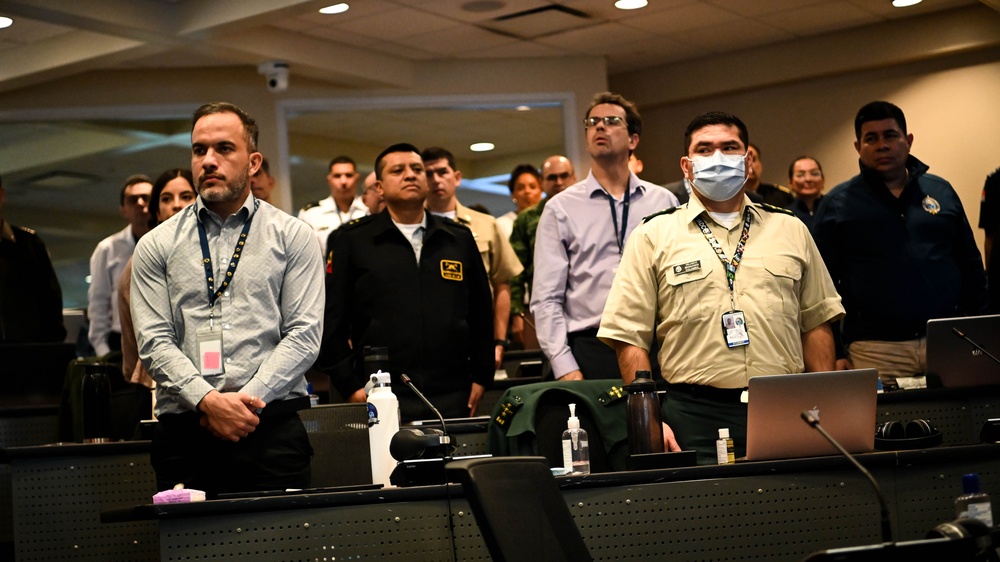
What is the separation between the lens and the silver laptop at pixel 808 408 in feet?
9.02

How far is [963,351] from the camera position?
392cm

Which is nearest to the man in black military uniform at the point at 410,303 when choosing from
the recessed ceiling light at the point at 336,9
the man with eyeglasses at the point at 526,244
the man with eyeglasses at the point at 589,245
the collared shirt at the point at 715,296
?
the man with eyeglasses at the point at 589,245

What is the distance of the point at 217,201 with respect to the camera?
10.5 ft

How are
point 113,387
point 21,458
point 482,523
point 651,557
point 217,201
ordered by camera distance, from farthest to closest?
point 113,387, point 21,458, point 217,201, point 651,557, point 482,523

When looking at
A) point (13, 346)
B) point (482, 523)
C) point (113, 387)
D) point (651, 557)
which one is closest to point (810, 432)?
point (651, 557)

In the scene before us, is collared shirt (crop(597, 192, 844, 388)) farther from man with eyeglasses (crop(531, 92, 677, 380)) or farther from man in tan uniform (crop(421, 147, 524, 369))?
man in tan uniform (crop(421, 147, 524, 369))

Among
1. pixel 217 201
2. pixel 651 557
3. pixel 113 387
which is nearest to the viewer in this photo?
pixel 651 557

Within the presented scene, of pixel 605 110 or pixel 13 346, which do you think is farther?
pixel 13 346

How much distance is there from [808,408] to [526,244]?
146 inches

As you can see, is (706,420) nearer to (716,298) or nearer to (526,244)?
(716,298)

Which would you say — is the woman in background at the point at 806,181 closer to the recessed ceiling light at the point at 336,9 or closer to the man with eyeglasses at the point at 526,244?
the man with eyeglasses at the point at 526,244

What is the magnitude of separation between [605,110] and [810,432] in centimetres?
193

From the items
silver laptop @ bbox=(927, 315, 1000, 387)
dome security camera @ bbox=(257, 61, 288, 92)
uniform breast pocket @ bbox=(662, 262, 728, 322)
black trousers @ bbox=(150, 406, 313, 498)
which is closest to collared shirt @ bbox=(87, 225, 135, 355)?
dome security camera @ bbox=(257, 61, 288, 92)

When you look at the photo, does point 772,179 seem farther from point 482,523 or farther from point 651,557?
point 482,523
